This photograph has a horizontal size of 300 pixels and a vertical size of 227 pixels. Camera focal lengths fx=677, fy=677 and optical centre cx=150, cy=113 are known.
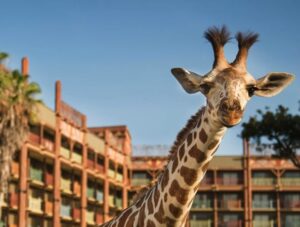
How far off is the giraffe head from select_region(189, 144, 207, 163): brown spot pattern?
539mm

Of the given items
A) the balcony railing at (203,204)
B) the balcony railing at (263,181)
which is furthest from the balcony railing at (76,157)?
the balcony railing at (263,181)

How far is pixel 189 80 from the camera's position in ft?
23.3

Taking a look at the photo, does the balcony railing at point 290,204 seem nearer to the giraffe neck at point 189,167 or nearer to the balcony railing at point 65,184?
the balcony railing at point 65,184

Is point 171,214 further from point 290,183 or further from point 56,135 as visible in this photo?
point 290,183

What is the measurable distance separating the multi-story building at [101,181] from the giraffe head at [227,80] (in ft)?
147

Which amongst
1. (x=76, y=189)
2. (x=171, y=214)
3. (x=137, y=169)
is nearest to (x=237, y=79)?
(x=171, y=214)

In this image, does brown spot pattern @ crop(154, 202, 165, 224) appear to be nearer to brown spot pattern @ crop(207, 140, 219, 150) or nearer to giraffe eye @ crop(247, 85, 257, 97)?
brown spot pattern @ crop(207, 140, 219, 150)

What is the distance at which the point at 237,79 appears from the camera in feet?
22.4

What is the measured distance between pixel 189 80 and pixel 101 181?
6684cm

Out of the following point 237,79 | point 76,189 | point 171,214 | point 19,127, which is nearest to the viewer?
point 237,79

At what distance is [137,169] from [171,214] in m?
75.3

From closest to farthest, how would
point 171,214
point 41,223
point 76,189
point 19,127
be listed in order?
point 171,214
point 19,127
point 41,223
point 76,189

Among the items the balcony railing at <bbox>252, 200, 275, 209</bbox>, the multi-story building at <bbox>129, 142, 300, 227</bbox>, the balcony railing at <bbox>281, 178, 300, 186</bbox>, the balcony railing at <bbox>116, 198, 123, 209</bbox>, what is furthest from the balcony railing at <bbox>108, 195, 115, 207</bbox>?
the balcony railing at <bbox>281, 178, 300, 186</bbox>

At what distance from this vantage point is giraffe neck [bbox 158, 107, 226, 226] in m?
7.06
